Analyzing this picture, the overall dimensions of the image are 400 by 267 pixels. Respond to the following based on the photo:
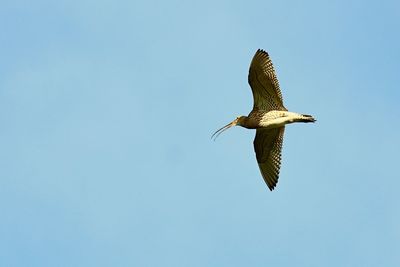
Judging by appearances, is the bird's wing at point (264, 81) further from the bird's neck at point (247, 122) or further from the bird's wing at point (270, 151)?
the bird's wing at point (270, 151)

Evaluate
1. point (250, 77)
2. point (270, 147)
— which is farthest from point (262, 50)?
point (270, 147)

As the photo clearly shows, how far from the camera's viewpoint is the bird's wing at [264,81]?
27938mm

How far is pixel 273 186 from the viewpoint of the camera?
29.7m

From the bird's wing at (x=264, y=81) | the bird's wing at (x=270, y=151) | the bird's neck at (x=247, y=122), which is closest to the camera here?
the bird's wing at (x=264, y=81)

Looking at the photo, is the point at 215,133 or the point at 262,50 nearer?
the point at 262,50

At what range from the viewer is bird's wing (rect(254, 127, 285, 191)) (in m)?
29.6

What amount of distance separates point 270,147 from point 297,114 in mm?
1811

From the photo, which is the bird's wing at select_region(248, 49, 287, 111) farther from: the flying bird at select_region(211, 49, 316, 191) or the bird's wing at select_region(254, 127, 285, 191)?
the bird's wing at select_region(254, 127, 285, 191)

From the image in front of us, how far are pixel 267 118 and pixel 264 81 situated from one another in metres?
1.08

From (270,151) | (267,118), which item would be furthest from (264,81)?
(270,151)

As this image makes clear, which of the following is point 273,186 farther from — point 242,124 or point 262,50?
point 262,50

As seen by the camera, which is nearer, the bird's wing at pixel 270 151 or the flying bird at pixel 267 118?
the flying bird at pixel 267 118

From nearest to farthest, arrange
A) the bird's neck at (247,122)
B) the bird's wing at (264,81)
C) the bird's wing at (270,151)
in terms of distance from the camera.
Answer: the bird's wing at (264,81), the bird's neck at (247,122), the bird's wing at (270,151)


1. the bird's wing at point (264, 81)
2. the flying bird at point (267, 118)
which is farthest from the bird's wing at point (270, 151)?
the bird's wing at point (264, 81)
